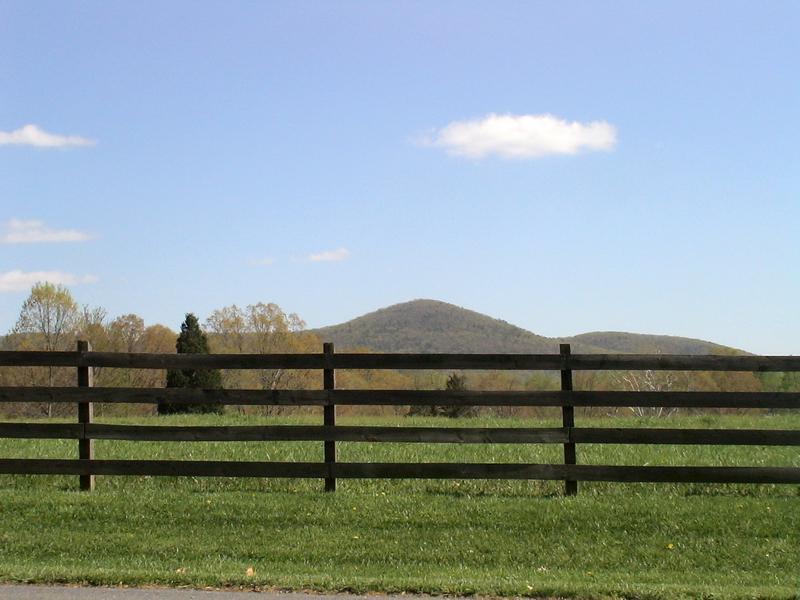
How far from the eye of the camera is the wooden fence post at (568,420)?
36.4 ft

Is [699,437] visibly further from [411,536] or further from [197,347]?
[197,347]

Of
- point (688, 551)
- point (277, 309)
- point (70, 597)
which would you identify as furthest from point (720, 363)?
point (277, 309)

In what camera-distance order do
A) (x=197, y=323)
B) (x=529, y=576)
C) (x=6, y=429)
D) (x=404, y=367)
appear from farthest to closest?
1. (x=197, y=323)
2. (x=6, y=429)
3. (x=404, y=367)
4. (x=529, y=576)

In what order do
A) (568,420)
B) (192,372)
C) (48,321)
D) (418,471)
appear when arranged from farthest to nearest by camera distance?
(48,321)
(192,372)
(568,420)
(418,471)

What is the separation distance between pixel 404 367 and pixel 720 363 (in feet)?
12.5

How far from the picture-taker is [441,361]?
1148cm

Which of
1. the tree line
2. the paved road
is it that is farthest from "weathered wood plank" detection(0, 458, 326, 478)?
the tree line

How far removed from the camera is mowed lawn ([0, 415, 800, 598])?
7.55 meters

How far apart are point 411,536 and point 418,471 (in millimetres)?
1835

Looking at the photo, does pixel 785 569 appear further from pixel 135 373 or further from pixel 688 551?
pixel 135 373

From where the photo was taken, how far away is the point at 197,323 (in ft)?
161

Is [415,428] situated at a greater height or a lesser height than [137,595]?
greater

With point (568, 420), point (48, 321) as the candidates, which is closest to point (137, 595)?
point (568, 420)

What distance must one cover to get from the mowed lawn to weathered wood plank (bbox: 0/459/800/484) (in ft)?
0.79
